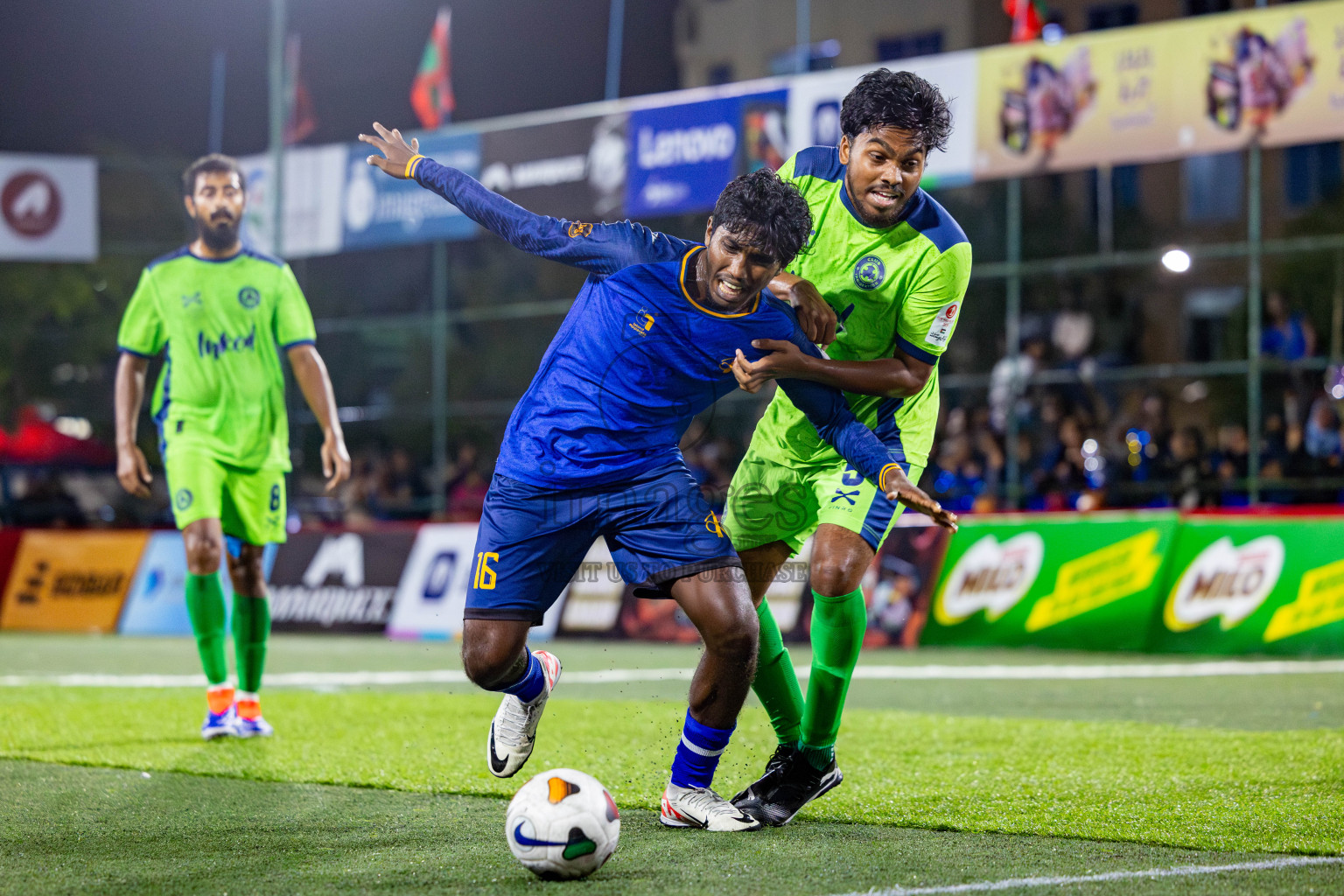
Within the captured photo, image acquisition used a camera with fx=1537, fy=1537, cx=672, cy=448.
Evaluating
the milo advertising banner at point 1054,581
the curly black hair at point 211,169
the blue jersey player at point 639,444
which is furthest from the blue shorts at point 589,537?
the milo advertising banner at point 1054,581

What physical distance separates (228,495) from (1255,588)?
833 centimetres

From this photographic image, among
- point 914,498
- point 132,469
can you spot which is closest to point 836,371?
point 914,498

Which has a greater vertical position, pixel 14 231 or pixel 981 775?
pixel 14 231

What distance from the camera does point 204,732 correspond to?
7062mm

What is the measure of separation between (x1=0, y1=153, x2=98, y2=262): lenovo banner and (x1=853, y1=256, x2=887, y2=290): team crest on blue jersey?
770 inches

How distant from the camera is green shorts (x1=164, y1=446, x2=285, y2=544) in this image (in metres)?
7.14

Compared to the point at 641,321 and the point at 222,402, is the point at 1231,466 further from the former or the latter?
the point at 641,321

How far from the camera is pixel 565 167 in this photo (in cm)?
1922

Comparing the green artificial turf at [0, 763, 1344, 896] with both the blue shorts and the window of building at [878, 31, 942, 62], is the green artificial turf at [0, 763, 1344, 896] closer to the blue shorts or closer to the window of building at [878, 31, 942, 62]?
the blue shorts

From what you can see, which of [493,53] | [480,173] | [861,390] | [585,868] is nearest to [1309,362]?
[480,173]

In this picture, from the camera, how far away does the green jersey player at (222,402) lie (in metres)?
7.23

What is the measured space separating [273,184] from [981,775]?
15.8 metres

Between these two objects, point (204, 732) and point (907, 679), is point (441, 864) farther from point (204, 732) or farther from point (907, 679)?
point (907, 679)

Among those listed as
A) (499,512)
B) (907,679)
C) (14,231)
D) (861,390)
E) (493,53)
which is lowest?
(907,679)
